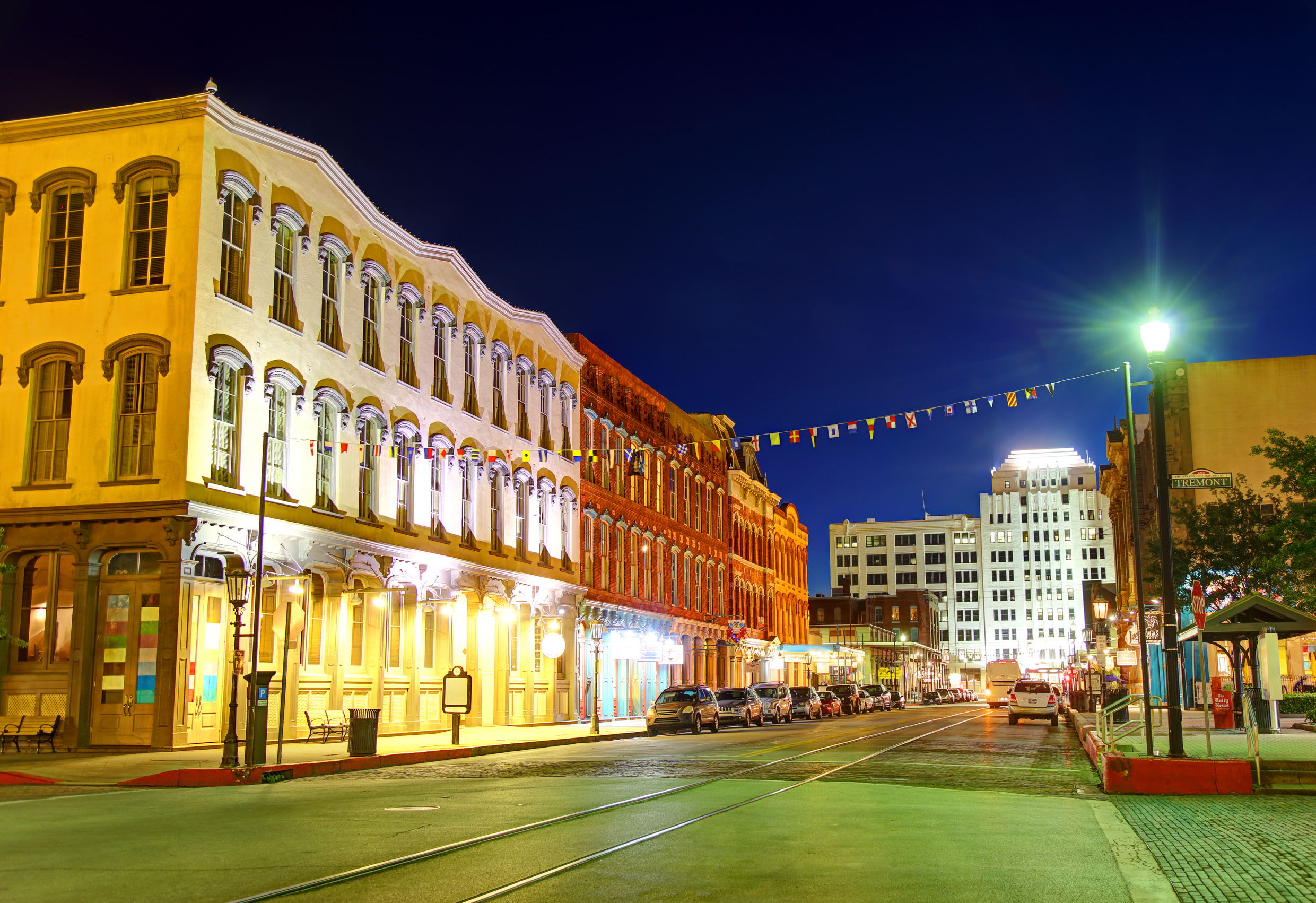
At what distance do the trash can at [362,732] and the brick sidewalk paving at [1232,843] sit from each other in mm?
13839

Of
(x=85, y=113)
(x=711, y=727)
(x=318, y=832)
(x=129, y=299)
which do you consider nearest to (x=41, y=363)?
(x=129, y=299)

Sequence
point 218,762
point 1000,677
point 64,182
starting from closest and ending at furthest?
point 218,762 → point 64,182 → point 1000,677

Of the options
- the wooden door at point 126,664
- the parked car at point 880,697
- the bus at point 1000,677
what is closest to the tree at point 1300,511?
the wooden door at point 126,664

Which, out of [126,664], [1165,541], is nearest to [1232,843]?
[1165,541]

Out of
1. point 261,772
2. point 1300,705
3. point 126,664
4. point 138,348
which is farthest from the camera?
point 1300,705

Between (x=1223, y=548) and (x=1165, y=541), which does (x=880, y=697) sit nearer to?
(x=1223, y=548)

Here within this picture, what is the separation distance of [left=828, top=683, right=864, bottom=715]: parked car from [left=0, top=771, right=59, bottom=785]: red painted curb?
49128mm

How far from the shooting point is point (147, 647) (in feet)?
82.5

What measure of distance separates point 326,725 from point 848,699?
42141 millimetres

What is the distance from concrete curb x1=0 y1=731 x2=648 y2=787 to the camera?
1917 centimetres

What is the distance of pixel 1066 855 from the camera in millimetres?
10883

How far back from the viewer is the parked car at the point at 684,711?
3941 cm

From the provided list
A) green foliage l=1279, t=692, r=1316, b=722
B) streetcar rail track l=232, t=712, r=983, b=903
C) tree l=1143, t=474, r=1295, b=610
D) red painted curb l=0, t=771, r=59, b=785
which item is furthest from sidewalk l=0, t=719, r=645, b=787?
tree l=1143, t=474, r=1295, b=610

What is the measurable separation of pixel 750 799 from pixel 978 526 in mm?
179885
